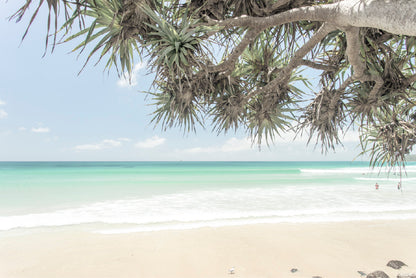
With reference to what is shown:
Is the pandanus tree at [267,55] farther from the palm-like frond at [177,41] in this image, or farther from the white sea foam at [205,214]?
the white sea foam at [205,214]

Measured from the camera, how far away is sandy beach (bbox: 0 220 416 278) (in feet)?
9.95

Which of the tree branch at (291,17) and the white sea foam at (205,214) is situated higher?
the tree branch at (291,17)

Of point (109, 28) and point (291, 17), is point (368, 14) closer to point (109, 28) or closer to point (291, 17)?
point (291, 17)

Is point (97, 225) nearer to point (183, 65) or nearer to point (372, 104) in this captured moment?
point (183, 65)

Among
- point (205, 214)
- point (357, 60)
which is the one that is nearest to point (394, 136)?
point (357, 60)

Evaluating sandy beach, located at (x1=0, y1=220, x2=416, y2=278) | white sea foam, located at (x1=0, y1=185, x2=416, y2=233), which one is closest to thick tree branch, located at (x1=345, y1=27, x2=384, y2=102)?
sandy beach, located at (x1=0, y1=220, x2=416, y2=278)

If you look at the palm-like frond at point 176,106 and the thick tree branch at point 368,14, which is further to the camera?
the palm-like frond at point 176,106

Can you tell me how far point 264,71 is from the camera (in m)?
3.34

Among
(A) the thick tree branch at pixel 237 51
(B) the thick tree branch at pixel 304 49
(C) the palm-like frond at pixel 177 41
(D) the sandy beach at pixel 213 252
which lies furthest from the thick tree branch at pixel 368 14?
(D) the sandy beach at pixel 213 252

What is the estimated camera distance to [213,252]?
3576 mm

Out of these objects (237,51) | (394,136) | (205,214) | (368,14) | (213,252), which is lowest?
(205,214)

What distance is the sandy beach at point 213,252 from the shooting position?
119 inches

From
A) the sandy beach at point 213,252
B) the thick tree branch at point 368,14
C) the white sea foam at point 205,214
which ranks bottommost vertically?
the white sea foam at point 205,214

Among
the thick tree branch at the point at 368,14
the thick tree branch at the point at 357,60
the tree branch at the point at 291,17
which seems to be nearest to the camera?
the thick tree branch at the point at 368,14
